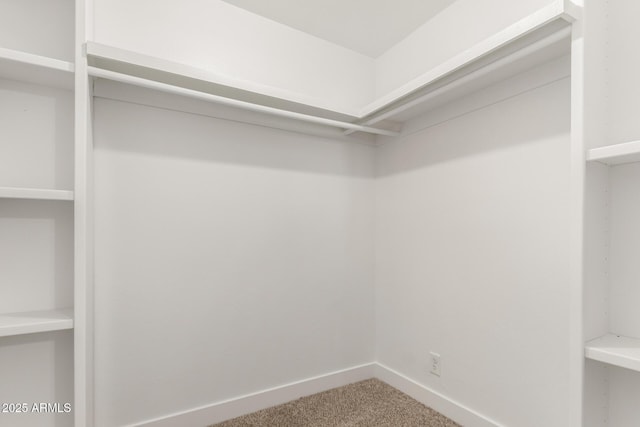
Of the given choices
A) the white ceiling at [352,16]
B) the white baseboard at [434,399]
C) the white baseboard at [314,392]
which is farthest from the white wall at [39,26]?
the white baseboard at [434,399]

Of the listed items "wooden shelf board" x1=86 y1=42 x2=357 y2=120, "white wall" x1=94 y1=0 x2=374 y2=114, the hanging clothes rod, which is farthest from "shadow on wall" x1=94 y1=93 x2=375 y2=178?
the hanging clothes rod

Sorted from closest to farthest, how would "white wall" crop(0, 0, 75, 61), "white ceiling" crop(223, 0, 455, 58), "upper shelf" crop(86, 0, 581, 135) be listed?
"upper shelf" crop(86, 0, 581, 135) → "white wall" crop(0, 0, 75, 61) → "white ceiling" crop(223, 0, 455, 58)

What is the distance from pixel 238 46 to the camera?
1843 mm

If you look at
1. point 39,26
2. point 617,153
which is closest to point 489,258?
point 617,153

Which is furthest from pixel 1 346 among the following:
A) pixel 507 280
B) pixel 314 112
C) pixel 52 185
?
pixel 507 280

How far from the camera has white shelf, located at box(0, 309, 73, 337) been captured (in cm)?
106

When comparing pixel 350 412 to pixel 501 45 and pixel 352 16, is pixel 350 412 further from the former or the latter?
pixel 352 16

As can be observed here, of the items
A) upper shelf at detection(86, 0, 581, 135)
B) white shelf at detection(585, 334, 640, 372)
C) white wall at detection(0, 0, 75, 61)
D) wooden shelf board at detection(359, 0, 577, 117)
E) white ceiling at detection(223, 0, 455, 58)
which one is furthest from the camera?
white ceiling at detection(223, 0, 455, 58)

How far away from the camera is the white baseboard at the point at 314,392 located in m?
1.64

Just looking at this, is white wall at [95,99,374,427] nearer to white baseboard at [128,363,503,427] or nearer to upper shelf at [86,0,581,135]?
white baseboard at [128,363,503,427]

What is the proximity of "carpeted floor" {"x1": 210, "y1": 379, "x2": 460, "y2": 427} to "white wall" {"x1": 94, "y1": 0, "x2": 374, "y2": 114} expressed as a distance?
5.88 feet

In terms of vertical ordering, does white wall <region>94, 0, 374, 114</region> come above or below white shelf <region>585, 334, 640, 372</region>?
above

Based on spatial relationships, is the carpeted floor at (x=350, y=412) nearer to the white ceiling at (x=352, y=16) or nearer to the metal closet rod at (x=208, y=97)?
the metal closet rod at (x=208, y=97)

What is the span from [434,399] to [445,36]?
2.13 m
